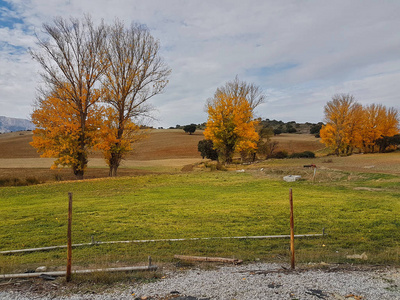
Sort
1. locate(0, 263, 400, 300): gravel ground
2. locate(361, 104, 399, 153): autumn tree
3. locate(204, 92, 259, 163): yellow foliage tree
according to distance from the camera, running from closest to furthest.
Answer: locate(0, 263, 400, 300): gravel ground < locate(204, 92, 259, 163): yellow foliage tree < locate(361, 104, 399, 153): autumn tree

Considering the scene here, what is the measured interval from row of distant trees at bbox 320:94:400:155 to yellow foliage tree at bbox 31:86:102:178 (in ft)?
150

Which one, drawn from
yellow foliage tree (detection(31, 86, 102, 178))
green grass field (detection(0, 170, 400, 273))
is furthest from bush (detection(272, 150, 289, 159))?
yellow foliage tree (detection(31, 86, 102, 178))

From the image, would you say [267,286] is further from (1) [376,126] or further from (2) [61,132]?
(1) [376,126]

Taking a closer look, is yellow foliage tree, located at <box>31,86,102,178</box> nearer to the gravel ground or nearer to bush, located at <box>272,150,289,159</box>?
the gravel ground

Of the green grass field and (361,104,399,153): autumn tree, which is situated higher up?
(361,104,399,153): autumn tree

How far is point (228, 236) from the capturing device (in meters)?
9.88

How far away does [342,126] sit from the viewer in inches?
2283

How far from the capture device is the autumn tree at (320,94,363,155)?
191 feet

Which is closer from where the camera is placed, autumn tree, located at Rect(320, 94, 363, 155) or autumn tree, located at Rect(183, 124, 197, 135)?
autumn tree, located at Rect(320, 94, 363, 155)

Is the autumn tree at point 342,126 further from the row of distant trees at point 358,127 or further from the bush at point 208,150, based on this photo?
the bush at point 208,150

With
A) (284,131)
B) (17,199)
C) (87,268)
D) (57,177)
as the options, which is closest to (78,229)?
(87,268)

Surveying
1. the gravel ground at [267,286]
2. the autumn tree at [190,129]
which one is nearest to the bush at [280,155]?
the autumn tree at [190,129]

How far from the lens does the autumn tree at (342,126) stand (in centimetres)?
5825

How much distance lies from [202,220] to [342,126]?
175 ft
